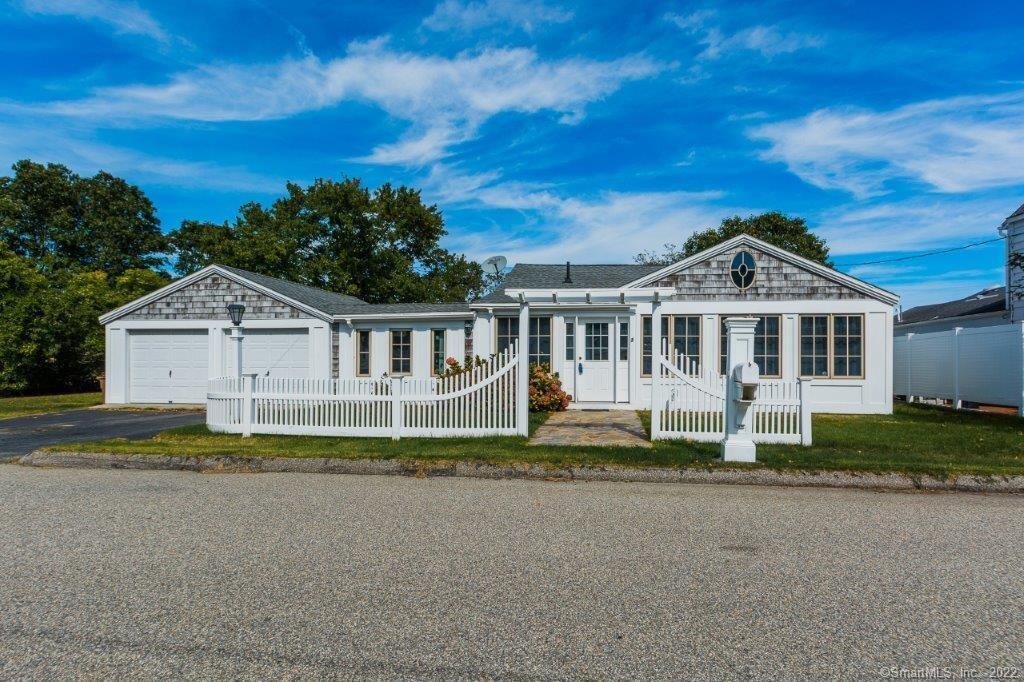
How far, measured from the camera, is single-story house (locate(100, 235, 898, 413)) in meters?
15.2

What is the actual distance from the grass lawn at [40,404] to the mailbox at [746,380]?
16388 mm

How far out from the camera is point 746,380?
8.02 m

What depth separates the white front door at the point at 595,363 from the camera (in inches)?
623

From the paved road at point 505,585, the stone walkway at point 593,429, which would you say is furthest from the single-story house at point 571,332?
the paved road at point 505,585

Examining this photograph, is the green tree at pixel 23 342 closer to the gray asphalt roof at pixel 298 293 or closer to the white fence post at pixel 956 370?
the gray asphalt roof at pixel 298 293

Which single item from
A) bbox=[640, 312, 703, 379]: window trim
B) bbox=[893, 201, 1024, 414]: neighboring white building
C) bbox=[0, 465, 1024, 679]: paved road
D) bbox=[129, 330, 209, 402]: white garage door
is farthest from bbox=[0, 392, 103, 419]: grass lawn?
bbox=[893, 201, 1024, 414]: neighboring white building

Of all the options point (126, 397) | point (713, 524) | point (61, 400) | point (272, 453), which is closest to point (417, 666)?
point (713, 524)

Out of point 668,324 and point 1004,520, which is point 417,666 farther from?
point 668,324

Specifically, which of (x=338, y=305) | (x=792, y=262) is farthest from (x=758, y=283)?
(x=338, y=305)

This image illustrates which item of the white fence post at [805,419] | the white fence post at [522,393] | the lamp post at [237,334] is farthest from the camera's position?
the lamp post at [237,334]

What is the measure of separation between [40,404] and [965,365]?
84.8 ft

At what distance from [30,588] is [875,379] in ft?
53.0

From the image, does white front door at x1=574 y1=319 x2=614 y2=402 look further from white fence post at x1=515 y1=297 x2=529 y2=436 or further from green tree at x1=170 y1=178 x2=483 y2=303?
green tree at x1=170 y1=178 x2=483 y2=303

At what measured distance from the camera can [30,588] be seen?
155 inches
